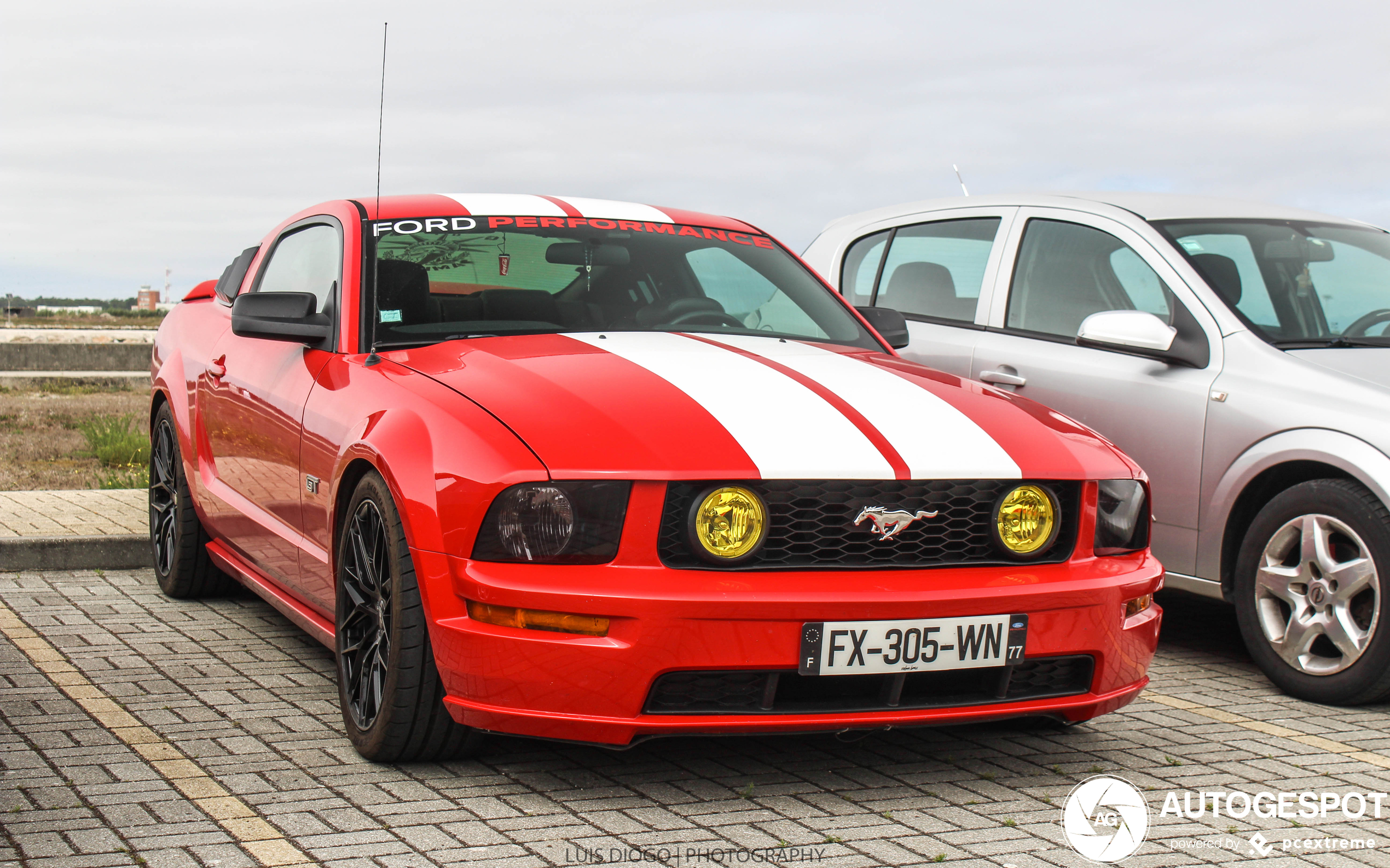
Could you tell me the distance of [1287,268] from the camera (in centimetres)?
574

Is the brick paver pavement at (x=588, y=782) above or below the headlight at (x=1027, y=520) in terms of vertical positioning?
below

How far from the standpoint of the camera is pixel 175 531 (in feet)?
20.0

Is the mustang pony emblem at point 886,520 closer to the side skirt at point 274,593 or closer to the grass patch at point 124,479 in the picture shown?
the side skirt at point 274,593

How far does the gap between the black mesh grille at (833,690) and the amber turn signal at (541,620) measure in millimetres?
198

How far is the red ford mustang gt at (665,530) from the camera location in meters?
3.29

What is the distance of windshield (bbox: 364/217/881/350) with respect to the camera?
447 centimetres

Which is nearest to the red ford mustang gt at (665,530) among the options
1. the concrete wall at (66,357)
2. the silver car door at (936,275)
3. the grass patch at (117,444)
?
the silver car door at (936,275)

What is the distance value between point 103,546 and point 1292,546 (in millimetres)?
5220

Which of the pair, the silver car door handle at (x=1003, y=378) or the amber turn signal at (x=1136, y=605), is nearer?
the amber turn signal at (x=1136, y=605)

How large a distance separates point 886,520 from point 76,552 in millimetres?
4783

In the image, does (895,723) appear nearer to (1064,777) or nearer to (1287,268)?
(1064,777)

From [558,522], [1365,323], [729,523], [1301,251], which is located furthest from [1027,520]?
Answer: [1301,251]

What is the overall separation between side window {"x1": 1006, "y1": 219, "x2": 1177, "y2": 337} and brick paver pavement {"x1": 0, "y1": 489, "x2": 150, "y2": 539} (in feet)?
14.0

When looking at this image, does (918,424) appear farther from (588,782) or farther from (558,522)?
(588,782)
